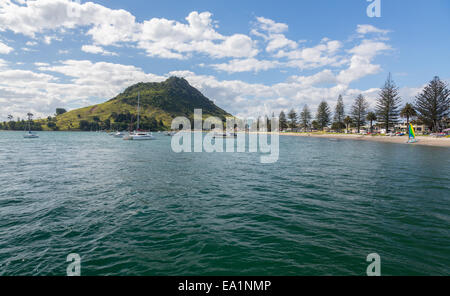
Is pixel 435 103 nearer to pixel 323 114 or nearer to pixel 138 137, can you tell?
pixel 323 114

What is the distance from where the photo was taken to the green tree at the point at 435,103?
10394cm

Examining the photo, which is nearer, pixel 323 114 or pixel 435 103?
pixel 435 103

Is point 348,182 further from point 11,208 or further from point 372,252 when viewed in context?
point 11,208

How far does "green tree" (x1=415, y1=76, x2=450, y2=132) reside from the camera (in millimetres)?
103938

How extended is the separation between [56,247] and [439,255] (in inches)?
594

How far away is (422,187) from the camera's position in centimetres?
1839

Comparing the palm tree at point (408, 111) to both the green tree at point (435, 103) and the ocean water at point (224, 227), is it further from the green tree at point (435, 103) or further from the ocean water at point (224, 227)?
the ocean water at point (224, 227)

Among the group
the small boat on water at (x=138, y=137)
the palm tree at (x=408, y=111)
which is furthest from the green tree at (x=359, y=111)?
the small boat on water at (x=138, y=137)

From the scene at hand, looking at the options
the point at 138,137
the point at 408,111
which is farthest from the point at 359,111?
the point at 138,137

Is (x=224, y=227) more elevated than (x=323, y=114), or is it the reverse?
(x=323, y=114)

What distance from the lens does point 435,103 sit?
104m

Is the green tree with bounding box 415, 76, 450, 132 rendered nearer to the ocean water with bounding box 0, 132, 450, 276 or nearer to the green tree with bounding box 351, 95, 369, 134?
the green tree with bounding box 351, 95, 369, 134
